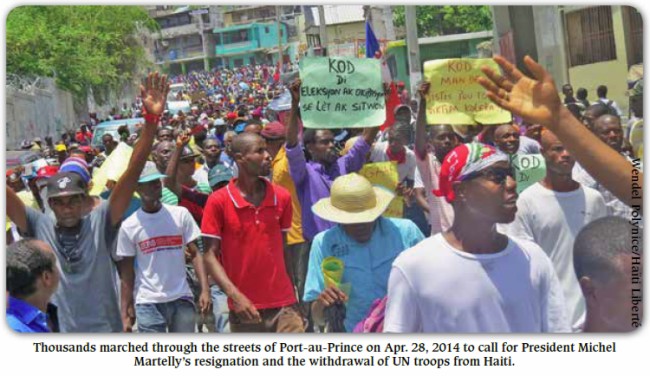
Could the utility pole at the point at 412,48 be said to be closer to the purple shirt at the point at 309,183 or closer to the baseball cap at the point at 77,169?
the purple shirt at the point at 309,183

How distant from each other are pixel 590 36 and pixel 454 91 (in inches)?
473

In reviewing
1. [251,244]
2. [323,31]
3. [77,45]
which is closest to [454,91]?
[251,244]

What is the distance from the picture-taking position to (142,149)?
5.16 m

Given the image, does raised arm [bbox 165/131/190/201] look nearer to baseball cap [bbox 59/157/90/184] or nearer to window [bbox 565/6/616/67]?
baseball cap [bbox 59/157/90/184]

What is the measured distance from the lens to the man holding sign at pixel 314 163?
6496 mm

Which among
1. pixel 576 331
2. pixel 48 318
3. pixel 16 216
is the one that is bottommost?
pixel 576 331

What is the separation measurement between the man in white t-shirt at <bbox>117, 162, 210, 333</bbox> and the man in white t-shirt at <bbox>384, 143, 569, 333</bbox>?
2.06 meters

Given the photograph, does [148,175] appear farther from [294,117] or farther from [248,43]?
[248,43]

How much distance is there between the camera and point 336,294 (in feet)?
16.1

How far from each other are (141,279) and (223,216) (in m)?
0.64

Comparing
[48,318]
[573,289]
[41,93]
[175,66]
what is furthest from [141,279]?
[41,93]

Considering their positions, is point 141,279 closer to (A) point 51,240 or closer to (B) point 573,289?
(A) point 51,240

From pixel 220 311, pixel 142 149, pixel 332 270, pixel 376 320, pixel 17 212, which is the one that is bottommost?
pixel 220 311

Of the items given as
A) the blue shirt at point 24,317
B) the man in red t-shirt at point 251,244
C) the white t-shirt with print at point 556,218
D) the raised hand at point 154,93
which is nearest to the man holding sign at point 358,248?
the man in red t-shirt at point 251,244
